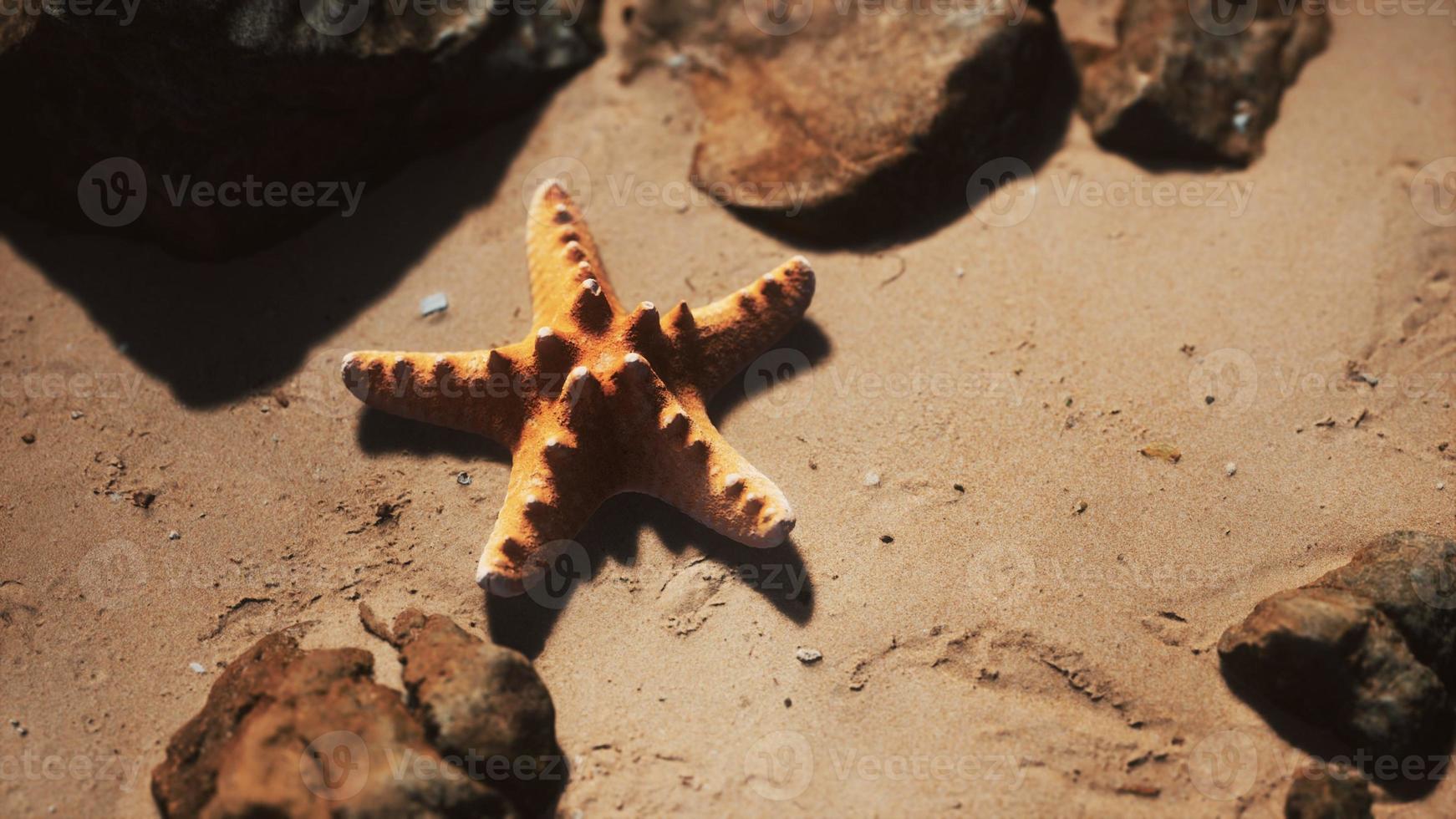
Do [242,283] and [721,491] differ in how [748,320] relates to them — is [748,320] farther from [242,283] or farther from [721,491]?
[242,283]

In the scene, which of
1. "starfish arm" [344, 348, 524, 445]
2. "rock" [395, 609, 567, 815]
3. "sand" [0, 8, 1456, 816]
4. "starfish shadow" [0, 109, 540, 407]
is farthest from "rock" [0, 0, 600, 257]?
"rock" [395, 609, 567, 815]

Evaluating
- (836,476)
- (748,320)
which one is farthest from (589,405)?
(836,476)

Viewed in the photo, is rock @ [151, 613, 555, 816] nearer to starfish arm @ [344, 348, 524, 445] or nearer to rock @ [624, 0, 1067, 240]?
starfish arm @ [344, 348, 524, 445]

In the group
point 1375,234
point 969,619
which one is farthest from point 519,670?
point 1375,234

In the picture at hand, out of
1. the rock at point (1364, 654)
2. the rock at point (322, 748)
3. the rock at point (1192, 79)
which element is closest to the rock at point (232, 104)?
the rock at point (322, 748)

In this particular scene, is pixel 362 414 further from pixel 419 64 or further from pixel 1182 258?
pixel 1182 258
